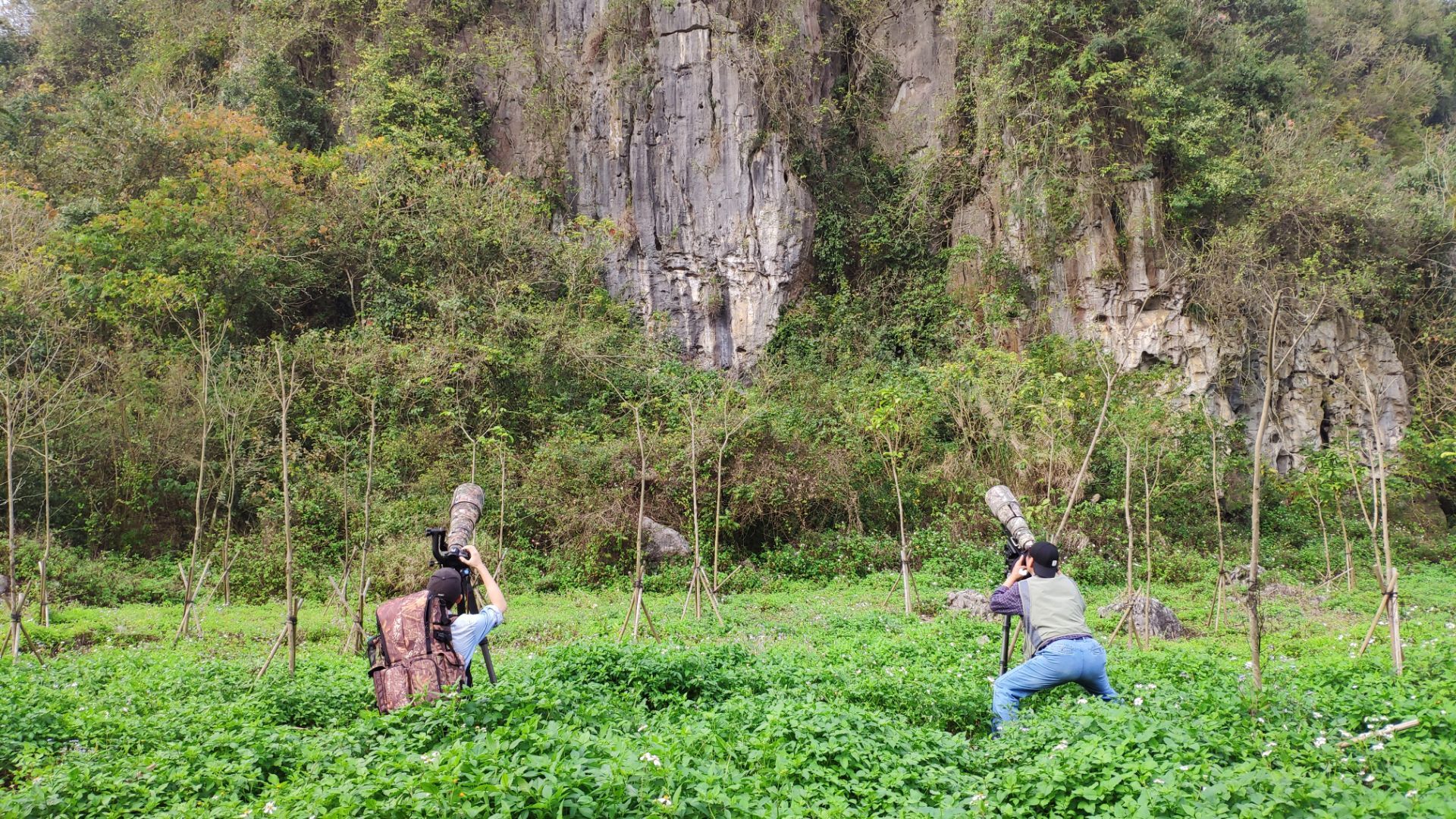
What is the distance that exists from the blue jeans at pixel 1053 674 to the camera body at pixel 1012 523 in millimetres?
848

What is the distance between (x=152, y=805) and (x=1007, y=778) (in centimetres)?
368

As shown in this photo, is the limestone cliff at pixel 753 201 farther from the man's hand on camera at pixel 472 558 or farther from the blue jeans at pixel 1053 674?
the man's hand on camera at pixel 472 558

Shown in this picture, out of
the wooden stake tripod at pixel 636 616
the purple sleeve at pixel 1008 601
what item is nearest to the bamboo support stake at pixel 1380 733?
the purple sleeve at pixel 1008 601

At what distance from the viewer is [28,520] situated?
45.5 ft

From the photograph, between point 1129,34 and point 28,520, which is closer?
point 28,520

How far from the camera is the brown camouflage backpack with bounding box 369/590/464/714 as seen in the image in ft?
15.1

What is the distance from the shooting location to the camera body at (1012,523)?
5.89 m

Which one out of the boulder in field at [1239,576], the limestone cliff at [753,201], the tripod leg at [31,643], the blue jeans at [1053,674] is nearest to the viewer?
the blue jeans at [1053,674]

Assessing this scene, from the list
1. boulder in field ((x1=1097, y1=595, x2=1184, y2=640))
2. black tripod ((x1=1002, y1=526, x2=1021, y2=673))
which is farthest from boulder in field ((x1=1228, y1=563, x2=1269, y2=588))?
black tripod ((x1=1002, y1=526, x2=1021, y2=673))

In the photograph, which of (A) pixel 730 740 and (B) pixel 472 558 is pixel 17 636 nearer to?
(B) pixel 472 558

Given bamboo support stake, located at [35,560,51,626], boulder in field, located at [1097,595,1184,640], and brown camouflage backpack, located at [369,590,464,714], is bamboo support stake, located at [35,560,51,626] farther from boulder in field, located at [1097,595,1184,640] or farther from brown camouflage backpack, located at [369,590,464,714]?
boulder in field, located at [1097,595,1184,640]

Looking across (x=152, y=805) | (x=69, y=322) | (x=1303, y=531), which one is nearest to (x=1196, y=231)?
(x=1303, y=531)

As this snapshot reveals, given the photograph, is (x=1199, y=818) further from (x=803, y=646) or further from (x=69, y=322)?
(x=69, y=322)

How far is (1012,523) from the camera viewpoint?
19.9ft
